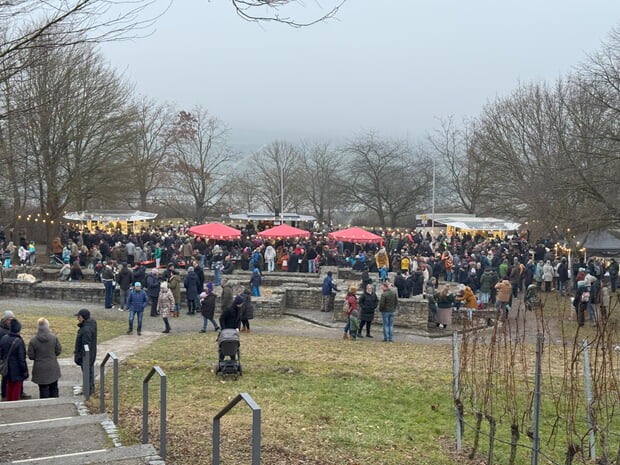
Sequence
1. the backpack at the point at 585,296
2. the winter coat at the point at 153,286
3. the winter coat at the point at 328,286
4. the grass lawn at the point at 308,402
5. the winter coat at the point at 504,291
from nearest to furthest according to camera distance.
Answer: the grass lawn at the point at 308,402 → the backpack at the point at 585,296 → the winter coat at the point at 504,291 → the winter coat at the point at 153,286 → the winter coat at the point at 328,286

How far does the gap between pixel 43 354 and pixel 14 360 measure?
415 millimetres

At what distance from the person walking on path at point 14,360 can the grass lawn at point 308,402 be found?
61.2 inches

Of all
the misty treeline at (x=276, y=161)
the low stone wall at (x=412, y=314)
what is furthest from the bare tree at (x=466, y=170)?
the low stone wall at (x=412, y=314)

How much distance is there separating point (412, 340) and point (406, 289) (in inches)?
158

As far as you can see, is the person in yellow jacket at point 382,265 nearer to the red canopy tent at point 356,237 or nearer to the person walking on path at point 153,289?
the red canopy tent at point 356,237

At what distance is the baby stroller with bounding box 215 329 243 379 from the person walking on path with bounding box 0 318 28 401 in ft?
10.7

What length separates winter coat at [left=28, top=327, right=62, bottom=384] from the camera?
28.7 ft

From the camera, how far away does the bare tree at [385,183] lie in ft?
A: 180

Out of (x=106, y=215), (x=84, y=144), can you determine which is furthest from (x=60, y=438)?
(x=106, y=215)

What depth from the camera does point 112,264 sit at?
2208cm

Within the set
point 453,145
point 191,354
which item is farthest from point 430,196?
point 191,354

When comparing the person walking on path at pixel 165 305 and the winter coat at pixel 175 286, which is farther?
the winter coat at pixel 175 286

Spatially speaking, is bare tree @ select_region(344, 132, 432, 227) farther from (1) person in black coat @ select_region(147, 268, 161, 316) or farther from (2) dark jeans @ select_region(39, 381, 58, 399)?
(2) dark jeans @ select_region(39, 381, 58, 399)

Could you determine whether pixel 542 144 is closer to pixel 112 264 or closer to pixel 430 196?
pixel 430 196
